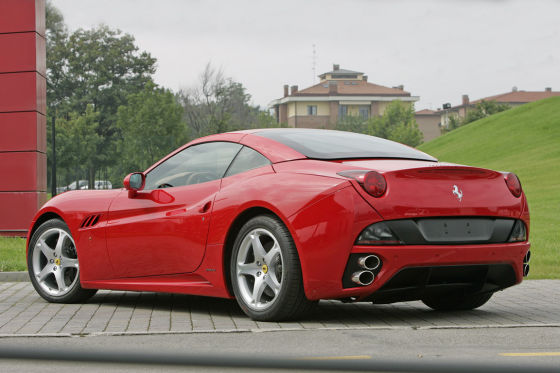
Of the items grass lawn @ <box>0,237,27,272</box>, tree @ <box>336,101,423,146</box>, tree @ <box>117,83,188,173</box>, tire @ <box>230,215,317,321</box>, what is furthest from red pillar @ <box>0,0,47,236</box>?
tree @ <box>336,101,423,146</box>

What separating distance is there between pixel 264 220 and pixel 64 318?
1.77 metres

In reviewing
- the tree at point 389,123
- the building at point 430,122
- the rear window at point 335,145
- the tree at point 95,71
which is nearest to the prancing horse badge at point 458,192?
the rear window at point 335,145

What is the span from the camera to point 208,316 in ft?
20.3

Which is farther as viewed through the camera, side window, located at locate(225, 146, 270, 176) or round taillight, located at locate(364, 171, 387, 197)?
side window, located at locate(225, 146, 270, 176)

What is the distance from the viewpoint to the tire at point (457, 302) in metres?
6.42

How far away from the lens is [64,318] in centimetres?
619

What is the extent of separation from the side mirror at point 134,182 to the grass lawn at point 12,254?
3722 millimetres

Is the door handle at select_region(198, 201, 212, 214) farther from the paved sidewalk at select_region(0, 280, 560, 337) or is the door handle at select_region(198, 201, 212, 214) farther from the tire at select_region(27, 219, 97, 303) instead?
the tire at select_region(27, 219, 97, 303)

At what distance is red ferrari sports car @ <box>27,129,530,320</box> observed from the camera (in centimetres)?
513

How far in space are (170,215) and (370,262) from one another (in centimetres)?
185

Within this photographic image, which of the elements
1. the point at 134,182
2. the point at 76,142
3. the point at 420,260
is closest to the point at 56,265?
the point at 134,182

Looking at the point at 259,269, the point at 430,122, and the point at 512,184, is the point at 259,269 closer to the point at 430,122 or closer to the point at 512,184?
the point at 512,184

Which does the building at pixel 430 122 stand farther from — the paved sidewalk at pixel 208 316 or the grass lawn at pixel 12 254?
the paved sidewalk at pixel 208 316

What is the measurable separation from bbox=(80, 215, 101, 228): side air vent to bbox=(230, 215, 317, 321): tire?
174cm
